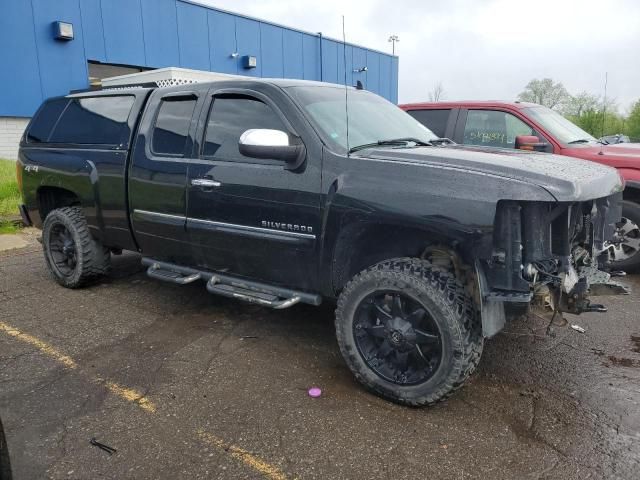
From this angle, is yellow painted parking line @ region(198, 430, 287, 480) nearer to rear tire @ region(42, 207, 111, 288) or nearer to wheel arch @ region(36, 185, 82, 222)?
rear tire @ region(42, 207, 111, 288)

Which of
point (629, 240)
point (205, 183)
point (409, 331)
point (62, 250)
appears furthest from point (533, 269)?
point (62, 250)

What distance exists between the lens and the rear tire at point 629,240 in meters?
5.40

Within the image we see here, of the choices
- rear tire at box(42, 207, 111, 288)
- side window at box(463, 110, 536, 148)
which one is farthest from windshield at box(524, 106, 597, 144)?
rear tire at box(42, 207, 111, 288)

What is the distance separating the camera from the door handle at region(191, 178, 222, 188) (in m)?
3.75

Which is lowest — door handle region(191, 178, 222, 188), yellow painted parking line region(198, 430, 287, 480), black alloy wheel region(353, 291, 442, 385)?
yellow painted parking line region(198, 430, 287, 480)

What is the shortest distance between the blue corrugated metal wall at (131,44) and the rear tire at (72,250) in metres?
5.78

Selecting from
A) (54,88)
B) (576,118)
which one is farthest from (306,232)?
(54,88)

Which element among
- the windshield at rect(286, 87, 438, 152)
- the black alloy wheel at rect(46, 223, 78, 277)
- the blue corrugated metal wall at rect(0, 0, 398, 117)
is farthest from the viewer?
the blue corrugated metal wall at rect(0, 0, 398, 117)

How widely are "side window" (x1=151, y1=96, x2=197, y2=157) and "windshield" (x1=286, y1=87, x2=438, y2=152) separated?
95 centimetres

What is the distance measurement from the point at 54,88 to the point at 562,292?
1467cm

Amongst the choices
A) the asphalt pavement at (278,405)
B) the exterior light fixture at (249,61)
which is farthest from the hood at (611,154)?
Result: the exterior light fixture at (249,61)

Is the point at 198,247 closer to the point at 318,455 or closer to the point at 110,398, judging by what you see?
the point at 110,398

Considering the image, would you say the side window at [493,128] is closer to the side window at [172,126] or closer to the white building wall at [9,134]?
the side window at [172,126]

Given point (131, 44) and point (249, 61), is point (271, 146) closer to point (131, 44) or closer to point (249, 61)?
point (131, 44)
